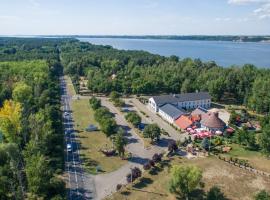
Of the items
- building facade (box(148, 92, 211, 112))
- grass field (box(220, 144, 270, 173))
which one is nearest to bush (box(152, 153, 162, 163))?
grass field (box(220, 144, 270, 173))

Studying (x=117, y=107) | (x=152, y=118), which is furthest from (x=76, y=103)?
(x=152, y=118)

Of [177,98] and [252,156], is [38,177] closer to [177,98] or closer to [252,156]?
[252,156]

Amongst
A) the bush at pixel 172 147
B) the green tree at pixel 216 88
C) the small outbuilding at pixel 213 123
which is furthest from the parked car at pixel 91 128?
the green tree at pixel 216 88

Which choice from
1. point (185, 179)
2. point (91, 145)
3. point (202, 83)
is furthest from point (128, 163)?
point (202, 83)

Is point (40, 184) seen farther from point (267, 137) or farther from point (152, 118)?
point (152, 118)

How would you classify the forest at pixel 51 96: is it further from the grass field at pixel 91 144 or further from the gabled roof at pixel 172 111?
the gabled roof at pixel 172 111

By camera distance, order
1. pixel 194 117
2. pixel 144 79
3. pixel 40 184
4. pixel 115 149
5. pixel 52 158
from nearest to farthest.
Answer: pixel 40 184
pixel 52 158
pixel 115 149
pixel 194 117
pixel 144 79
